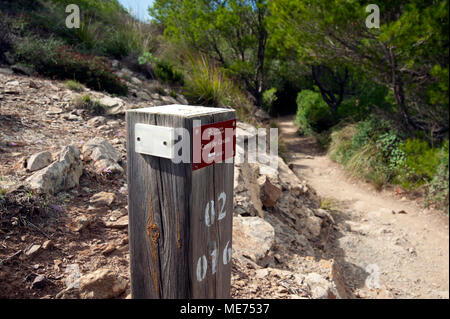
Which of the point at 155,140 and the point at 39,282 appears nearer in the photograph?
the point at 155,140

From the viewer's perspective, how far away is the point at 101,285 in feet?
6.64

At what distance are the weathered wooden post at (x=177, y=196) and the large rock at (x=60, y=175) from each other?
1541mm

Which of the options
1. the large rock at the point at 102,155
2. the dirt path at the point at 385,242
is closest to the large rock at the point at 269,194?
the dirt path at the point at 385,242

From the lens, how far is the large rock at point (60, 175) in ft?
8.94

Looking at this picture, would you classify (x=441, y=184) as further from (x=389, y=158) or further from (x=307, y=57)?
(x=307, y=57)

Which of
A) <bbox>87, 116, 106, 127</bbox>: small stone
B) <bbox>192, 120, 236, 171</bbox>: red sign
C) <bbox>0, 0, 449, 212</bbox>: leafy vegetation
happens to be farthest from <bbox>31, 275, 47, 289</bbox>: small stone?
<bbox>0, 0, 449, 212</bbox>: leafy vegetation

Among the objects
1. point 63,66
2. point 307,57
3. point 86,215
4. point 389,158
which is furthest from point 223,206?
point 307,57

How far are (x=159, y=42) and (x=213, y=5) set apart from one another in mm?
1997

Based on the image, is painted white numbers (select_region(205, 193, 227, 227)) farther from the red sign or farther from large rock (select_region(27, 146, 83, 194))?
large rock (select_region(27, 146, 83, 194))

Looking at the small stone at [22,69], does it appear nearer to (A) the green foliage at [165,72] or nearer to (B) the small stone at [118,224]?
(A) the green foliage at [165,72]

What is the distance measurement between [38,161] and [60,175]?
27 cm

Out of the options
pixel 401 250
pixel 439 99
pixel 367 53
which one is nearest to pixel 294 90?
pixel 367 53

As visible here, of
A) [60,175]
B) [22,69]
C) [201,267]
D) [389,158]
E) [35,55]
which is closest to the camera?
[201,267]
